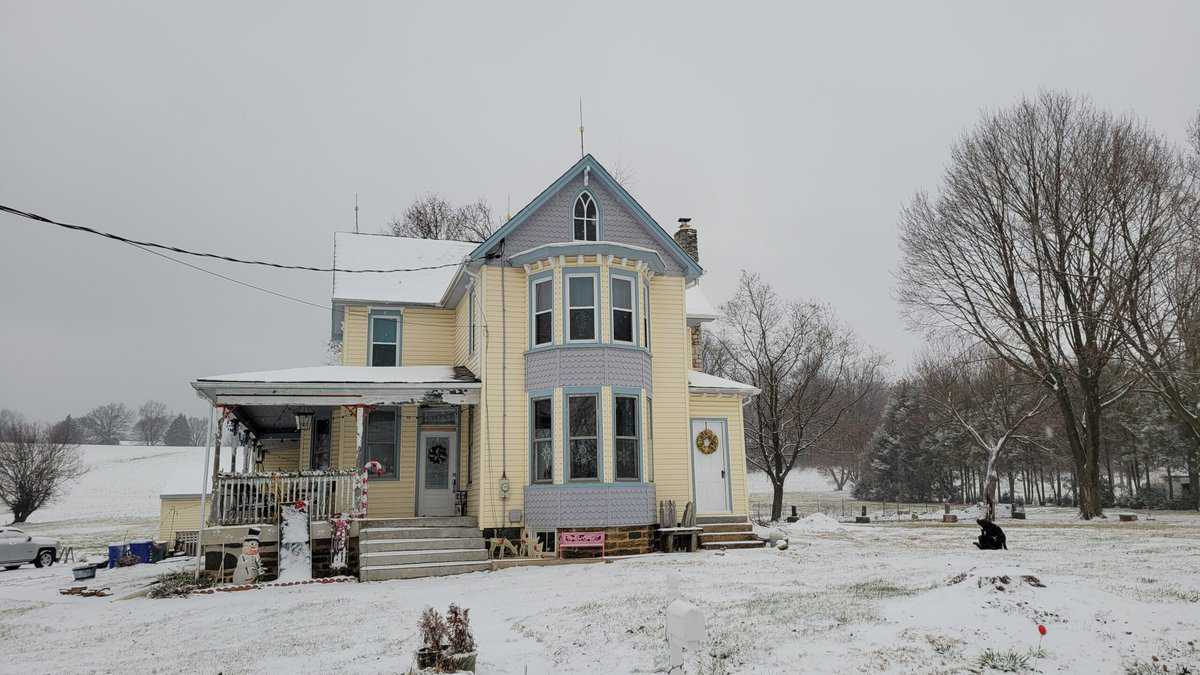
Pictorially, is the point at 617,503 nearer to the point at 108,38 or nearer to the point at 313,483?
the point at 313,483

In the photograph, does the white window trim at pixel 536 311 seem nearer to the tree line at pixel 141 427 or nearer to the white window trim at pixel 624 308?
the white window trim at pixel 624 308

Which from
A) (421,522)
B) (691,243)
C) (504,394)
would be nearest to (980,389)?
(691,243)

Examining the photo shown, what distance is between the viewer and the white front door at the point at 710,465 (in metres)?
19.7

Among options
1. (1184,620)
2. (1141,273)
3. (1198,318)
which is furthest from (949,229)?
(1184,620)

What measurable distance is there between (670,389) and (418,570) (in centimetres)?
701

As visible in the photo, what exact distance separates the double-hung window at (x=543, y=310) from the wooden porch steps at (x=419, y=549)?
167 inches

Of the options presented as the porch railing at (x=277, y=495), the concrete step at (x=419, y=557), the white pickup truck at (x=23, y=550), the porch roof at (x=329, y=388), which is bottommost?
the white pickup truck at (x=23, y=550)

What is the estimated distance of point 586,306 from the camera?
1714 centimetres

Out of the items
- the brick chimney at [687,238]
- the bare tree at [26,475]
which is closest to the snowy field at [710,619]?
the brick chimney at [687,238]

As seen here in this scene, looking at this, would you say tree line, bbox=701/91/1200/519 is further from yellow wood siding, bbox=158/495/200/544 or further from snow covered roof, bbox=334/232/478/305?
yellow wood siding, bbox=158/495/200/544

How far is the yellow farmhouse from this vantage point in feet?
53.9

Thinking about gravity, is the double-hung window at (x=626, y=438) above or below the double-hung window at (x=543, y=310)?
below

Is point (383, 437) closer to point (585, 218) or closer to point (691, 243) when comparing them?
point (585, 218)

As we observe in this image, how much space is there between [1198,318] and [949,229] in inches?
362
